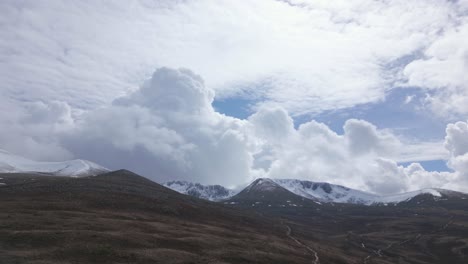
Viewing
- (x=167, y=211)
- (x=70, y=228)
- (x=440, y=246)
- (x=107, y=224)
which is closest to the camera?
(x=70, y=228)

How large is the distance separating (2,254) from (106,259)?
41.0ft

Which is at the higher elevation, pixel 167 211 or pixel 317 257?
pixel 167 211

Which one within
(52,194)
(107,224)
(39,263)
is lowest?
(39,263)

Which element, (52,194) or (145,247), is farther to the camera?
(52,194)

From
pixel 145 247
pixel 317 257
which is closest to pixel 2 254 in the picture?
pixel 145 247

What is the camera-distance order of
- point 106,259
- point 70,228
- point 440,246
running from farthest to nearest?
point 440,246 → point 70,228 → point 106,259

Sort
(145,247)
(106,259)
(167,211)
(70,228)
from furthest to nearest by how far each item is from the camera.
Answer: (167,211), (70,228), (145,247), (106,259)

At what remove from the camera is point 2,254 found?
5103 cm

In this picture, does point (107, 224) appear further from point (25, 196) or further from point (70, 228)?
point (25, 196)

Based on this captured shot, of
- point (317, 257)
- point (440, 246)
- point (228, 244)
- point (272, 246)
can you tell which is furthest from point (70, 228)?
point (440, 246)

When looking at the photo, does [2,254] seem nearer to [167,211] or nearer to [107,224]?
[107,224]

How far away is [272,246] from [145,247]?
129ft

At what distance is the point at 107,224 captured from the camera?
276ft

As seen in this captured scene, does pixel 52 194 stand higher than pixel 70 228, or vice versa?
pixel 52 194
